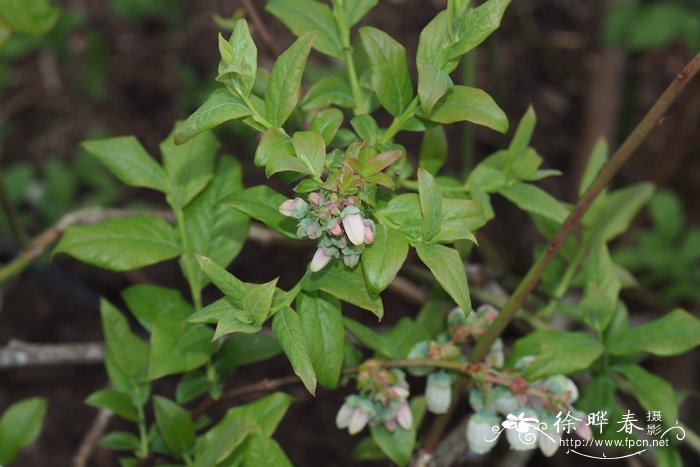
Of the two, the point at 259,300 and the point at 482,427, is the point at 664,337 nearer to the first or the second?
the point at 482,427

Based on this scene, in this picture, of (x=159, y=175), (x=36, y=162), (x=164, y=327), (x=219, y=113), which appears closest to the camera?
(x=219, y=113)

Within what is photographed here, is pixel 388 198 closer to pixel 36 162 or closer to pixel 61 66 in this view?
pixel 36 162

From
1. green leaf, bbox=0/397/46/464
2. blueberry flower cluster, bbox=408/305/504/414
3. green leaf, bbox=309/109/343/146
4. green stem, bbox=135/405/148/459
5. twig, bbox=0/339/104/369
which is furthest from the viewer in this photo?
twig, bbox=0/339/104/369

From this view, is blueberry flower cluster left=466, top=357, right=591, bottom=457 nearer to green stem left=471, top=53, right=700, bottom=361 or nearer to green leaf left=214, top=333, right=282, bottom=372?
green stem left=471, top=53, right=700, bottom=361

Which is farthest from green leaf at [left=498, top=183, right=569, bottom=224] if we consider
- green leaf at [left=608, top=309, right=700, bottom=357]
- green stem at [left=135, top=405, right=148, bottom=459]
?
green stem at [left=135, top=405, right=148, bottom=459]

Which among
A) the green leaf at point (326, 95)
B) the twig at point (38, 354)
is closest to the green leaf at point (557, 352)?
the green leaf at point (326, 95)

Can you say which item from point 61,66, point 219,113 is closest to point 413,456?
point 219,113
